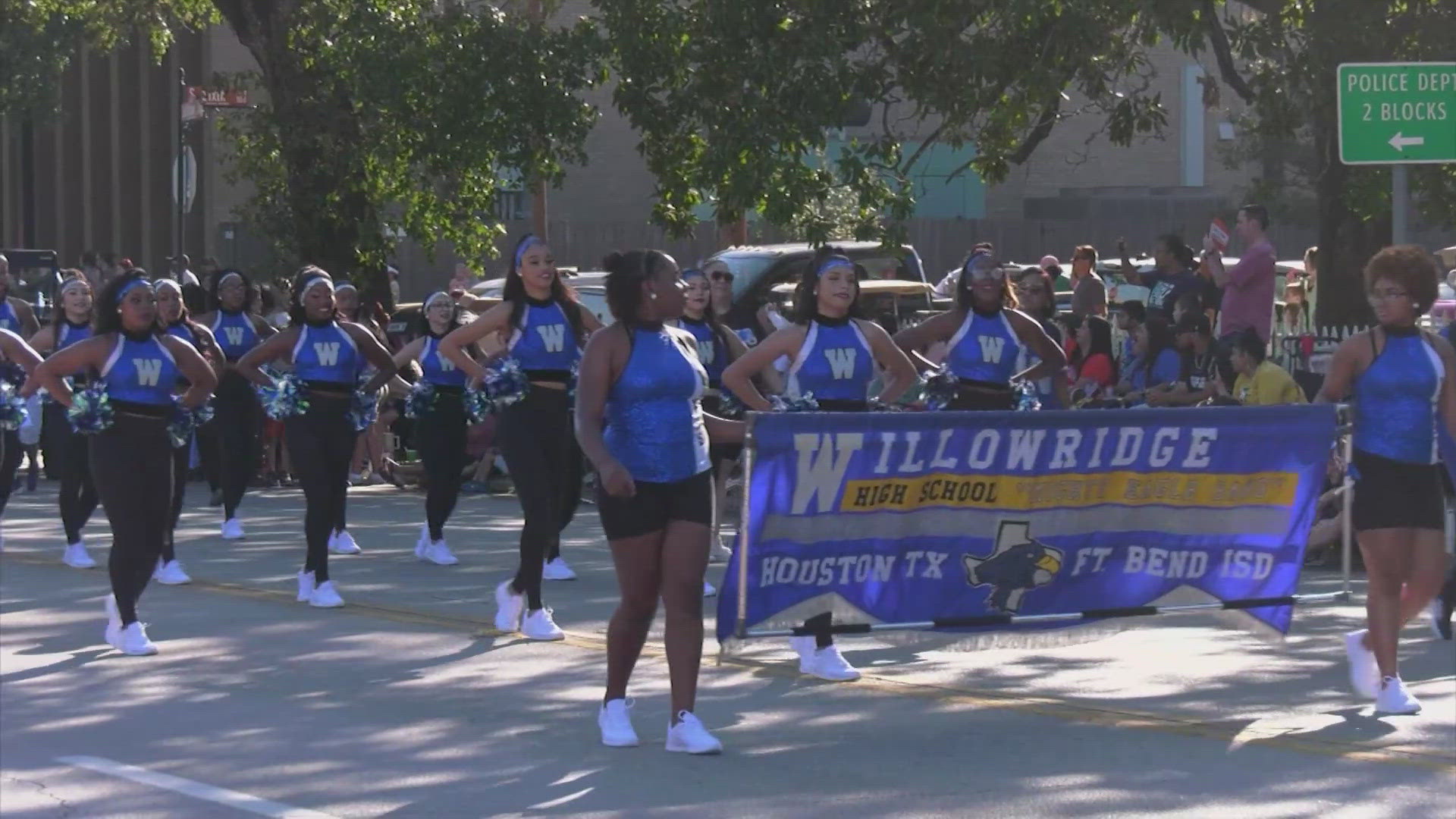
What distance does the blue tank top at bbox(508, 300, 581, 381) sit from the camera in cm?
1036

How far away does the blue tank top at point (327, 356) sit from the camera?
11758mm

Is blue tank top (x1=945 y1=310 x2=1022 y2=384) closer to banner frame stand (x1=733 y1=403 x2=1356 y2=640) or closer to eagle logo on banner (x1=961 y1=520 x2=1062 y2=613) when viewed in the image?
banner frame stand (x1=733 y1=403 x2=1356 y2=640)

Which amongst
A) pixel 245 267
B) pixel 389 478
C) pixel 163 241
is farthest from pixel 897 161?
pixel 163 241

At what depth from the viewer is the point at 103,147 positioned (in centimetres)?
5216

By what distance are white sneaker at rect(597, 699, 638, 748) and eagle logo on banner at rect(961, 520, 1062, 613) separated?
5.19 ft

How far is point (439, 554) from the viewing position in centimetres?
1340

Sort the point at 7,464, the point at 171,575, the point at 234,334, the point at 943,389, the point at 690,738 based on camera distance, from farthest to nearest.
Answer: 1. the point at 234,334
2. the point at 7,464
3. the point at 171,575
4. the point at 943,389
5. the point at 690,738

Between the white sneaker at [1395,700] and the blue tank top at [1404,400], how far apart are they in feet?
2.84

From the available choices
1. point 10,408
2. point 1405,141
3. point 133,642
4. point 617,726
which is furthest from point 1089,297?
point 617,726

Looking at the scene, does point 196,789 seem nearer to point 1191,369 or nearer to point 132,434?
point 132,434

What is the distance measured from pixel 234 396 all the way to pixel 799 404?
6882 millimetres

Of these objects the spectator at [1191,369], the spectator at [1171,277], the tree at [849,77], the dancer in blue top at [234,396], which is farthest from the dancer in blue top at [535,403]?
the spectator at [1171,277]

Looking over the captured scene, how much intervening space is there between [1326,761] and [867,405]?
3.21m

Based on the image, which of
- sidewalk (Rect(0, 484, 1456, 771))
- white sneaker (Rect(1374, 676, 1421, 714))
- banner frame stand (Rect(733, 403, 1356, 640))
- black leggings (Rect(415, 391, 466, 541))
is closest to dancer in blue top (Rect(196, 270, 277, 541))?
sidewalk (Rect(0, 484, 1456, 771))
